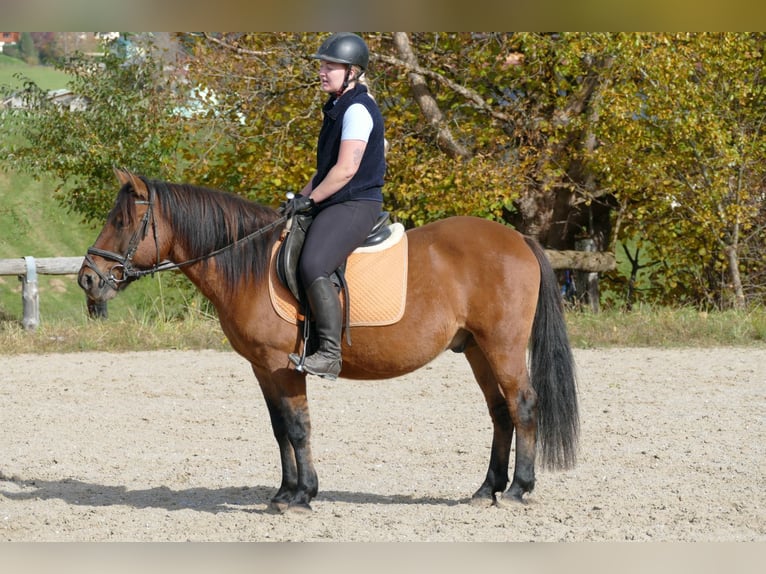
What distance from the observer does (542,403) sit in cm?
527

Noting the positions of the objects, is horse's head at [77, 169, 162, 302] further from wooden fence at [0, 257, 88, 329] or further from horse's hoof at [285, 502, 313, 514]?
wooden fence at [0, 257, 88, 329]

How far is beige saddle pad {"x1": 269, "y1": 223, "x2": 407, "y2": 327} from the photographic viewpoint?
16.1 ft

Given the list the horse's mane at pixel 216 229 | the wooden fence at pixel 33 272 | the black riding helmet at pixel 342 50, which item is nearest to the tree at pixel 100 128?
the wooden fence at pixel 33 272

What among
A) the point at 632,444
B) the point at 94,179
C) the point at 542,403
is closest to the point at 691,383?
the point at 632,444

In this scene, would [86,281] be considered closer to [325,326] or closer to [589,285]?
[325,326]

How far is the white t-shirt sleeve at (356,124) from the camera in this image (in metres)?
4.67

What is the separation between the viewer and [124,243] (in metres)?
4.89

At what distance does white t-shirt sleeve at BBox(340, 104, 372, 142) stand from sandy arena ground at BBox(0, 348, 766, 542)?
1879 millimetres

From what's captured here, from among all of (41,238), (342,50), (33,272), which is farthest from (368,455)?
(41,238)

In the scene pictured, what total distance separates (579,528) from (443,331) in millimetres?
1174

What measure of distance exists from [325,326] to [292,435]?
648 millimetres

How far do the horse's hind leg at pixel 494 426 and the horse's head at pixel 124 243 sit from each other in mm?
1808

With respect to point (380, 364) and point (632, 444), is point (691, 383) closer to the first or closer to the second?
point (632, 444)

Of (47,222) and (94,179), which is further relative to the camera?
(47,222)
